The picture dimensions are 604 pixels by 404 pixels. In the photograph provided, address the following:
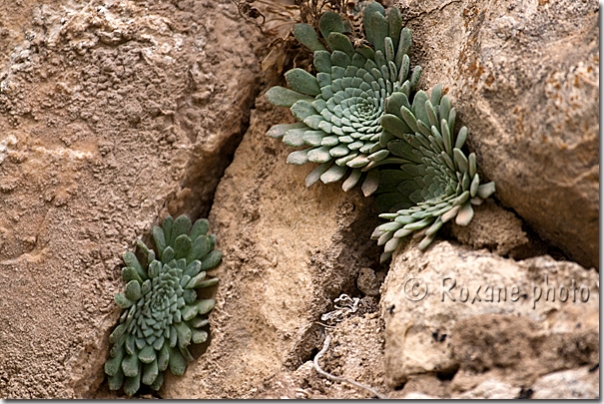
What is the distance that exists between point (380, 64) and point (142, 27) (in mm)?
600

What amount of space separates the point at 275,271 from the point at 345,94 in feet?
1.48

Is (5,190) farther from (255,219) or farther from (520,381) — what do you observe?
(520,381)

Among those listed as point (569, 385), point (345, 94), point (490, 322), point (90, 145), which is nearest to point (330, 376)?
point (490, 322)

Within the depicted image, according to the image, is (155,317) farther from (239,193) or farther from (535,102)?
(535,102)

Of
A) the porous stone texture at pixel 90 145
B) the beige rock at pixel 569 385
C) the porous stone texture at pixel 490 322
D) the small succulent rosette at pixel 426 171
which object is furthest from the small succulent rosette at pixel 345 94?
the beige rock at pixel 569 385

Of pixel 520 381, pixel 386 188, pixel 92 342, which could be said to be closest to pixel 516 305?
pixel 520 381

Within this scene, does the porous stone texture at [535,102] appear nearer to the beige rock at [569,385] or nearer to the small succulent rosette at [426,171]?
the small succulent rosette at [426,171]

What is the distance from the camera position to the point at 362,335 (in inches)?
62.7

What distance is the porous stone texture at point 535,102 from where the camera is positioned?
1.32m

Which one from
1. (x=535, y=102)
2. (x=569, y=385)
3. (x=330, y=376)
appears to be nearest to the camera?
(x=569, y=385)

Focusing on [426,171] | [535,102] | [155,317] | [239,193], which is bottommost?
[155,317]

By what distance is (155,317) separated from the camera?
169 centimetres
